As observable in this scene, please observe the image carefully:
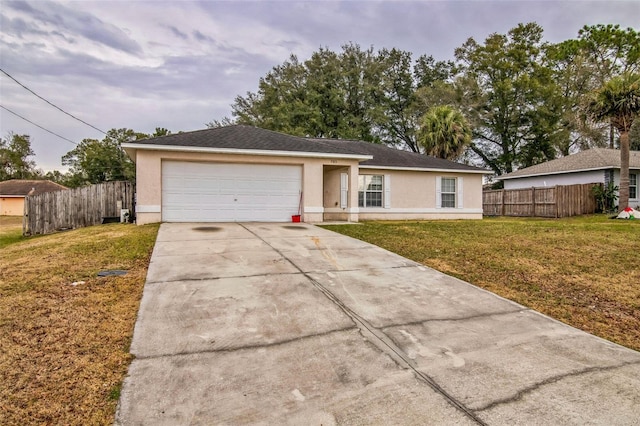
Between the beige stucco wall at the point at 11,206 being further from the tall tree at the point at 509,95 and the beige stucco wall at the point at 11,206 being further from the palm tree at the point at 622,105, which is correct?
the palm tree at the point at 622,105

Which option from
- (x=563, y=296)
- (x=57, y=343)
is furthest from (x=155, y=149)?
(x=563, y=296)

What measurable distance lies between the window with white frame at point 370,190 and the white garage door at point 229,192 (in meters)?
3.52

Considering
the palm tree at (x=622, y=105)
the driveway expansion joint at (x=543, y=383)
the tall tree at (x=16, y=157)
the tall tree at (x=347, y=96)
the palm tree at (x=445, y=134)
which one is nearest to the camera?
the driveway expansion joint at (x=543, y=383)

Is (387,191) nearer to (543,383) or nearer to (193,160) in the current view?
(193,160)

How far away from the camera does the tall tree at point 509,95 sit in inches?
1180

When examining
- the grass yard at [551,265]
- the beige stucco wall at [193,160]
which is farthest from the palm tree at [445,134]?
the grass yard at [551,265]

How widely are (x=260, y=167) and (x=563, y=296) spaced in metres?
9.77

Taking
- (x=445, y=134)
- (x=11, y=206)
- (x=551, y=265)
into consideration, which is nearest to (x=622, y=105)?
(x=445, y=134)

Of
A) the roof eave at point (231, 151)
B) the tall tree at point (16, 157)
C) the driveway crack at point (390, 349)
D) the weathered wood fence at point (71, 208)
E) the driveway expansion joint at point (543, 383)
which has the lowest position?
the driveway expansion joint at point (543, 383)

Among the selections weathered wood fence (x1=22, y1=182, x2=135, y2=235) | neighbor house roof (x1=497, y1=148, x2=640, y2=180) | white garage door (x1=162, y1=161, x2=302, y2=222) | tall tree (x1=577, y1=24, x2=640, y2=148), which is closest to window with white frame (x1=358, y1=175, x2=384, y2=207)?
white garage door (x1=162, y1=161, x2=302, y2=222)

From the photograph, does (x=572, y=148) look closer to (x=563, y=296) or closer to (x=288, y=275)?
(x=563, y=296)

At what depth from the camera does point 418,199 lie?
16.4 m

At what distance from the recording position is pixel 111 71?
17.3 m

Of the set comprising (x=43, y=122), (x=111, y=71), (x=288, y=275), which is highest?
(x=111, y=71)
